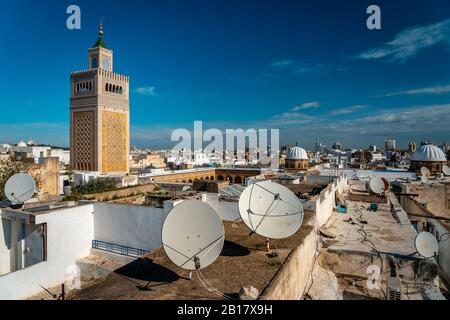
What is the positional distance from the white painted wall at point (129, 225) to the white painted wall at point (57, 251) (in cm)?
50

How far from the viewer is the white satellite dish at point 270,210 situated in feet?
24.7

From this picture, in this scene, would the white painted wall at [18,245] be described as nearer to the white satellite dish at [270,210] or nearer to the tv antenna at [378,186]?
the white satellite dish at [270,210]

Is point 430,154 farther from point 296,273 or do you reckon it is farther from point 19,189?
point 19,189

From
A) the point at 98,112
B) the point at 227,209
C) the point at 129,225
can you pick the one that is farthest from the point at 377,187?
the point at 98,112

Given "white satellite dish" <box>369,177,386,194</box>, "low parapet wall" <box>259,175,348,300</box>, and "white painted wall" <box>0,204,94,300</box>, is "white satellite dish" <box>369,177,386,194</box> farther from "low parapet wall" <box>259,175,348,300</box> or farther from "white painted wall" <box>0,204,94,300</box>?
"white painted wall" <box>0,204,94,300</box>

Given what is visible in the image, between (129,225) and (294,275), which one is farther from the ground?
(129,225)

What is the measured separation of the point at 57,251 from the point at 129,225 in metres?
2.50

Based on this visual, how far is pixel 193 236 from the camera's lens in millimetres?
5949

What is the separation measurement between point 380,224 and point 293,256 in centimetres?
803

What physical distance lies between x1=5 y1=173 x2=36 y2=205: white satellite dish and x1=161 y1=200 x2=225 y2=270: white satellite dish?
27.8 ft

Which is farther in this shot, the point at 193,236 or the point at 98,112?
the point at 98,112

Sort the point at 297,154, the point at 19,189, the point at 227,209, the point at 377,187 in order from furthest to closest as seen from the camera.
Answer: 1. the point at 297,154
2. the point at 377,187
3. the point at 227,209
4. the point at 19,189
